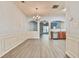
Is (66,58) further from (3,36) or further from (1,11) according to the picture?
(1,11)

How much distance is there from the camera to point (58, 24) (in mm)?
17344

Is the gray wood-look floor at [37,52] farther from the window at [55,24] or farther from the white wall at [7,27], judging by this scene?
the window at [55,24]

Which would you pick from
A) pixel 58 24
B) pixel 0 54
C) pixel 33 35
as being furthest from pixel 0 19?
pixel 58 24

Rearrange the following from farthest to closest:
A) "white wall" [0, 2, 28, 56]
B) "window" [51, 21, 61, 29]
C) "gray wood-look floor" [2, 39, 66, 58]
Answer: "window" [51, 21, 61, 29] < "white wall" [0, 2, 28, 56] < "gray wood-look floor" [2, 39, 66, 58]

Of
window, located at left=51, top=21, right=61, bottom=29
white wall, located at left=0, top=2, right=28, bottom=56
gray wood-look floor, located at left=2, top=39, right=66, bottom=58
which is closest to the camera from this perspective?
gray wood-look floor, located at left=2, top=39, right=66, bottom=58

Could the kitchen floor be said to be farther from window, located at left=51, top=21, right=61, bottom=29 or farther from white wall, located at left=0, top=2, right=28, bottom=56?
window, located at left=51, top=21, right=61, bottom=29

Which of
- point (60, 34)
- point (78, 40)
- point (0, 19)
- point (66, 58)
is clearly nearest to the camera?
point (78, 40)

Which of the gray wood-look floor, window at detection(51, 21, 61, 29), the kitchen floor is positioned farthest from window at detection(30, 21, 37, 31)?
the gray wood-look floor

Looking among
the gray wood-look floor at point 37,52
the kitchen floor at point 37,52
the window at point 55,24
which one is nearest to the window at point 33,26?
the window at point 55,24

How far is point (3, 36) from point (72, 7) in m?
3.31

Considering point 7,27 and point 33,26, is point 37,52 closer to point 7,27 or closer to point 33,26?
point 7,27

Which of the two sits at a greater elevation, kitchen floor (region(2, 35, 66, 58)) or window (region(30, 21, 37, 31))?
window (region(30, 21, 37, 31))

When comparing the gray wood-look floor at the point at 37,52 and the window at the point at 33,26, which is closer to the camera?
the gray wood-look floor at the point at 37,52

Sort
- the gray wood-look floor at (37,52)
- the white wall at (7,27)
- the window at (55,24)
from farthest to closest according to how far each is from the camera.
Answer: the window at (55,24) → the white wall at (7,27) → the gray wood-look floor at (37,52)
